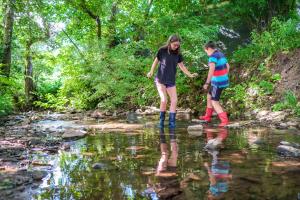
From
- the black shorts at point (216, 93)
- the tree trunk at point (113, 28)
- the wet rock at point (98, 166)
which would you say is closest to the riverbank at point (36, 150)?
the wet rock at point (98, 166)

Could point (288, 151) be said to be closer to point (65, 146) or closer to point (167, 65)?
point (65, 146)

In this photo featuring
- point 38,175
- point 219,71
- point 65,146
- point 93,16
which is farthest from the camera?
point 93,16

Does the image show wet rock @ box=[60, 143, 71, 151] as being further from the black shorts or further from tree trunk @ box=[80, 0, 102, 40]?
tree trunk @ box=[80, 0, 102, 40]

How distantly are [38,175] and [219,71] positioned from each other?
17.2 ft

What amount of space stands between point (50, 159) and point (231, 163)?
2.50m

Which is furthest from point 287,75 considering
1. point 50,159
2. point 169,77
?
point 50,159

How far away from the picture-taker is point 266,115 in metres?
8.64

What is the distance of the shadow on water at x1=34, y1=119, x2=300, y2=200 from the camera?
3.03 metres

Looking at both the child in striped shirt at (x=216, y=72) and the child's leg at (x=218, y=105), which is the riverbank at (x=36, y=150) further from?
the child in striped shirt at (x=216, y=72)

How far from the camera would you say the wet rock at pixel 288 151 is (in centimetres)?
447


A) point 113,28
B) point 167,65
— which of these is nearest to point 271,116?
point 167,65

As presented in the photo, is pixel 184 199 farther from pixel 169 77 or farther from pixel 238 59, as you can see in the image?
pixel 238 59

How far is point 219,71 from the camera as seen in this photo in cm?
772

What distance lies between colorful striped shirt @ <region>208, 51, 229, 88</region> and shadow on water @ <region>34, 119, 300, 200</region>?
6.56 ft
